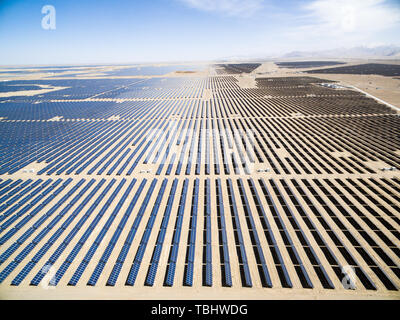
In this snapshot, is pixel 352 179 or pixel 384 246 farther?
pixel 352 179

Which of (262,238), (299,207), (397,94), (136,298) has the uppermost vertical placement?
(397,94)

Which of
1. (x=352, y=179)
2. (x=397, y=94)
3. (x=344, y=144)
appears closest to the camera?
(x=352, y=179)

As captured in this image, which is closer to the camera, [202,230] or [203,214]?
[202,230]

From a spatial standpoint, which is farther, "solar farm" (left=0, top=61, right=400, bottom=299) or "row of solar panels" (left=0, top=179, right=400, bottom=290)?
"row of solar panels" (left=0, top=179, right=400, bottom=290)

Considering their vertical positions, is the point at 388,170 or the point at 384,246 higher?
the point at 388,170

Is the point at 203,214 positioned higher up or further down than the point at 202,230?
higher up

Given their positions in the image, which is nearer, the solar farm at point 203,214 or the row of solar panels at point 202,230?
the solar farm at point 203,214

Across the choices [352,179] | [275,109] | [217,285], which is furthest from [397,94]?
[217,285]
